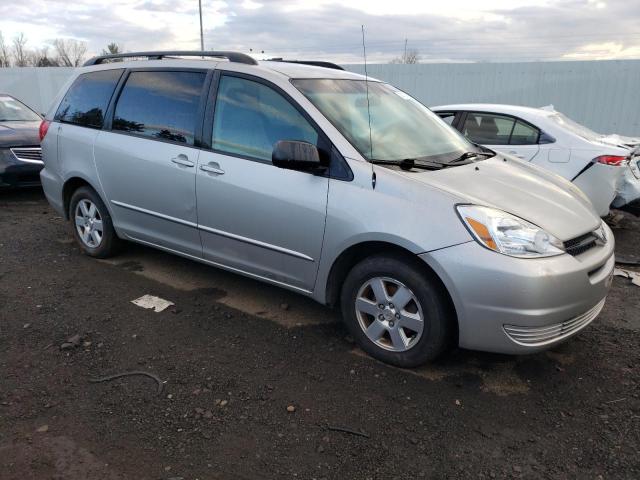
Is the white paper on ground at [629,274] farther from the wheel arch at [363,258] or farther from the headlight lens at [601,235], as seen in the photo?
the wheel arch at [363,258]

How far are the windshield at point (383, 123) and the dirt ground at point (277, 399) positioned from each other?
1358mm

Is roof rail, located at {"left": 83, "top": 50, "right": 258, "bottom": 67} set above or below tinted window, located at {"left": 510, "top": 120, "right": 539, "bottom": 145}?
above

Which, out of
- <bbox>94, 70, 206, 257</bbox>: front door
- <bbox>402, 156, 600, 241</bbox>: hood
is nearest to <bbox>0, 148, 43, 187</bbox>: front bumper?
<bbox>94, 70, 206, 257</bbox>: front door

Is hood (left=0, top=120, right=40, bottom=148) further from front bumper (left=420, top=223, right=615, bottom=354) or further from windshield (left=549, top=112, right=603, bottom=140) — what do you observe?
windshield (left=549, top=112, right=603, bottom=140)

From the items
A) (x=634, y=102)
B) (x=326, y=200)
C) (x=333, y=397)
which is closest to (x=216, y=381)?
(x=333, y=397)

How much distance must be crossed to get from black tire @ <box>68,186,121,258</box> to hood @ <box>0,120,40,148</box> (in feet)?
10.3

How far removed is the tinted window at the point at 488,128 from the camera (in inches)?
255

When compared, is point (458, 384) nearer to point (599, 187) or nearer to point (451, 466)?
point (451, 466)

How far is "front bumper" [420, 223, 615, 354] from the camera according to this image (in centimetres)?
276

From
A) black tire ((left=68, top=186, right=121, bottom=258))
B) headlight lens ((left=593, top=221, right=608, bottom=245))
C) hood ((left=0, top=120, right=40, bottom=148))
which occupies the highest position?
hood ((left=0, top=120, right=40, bottom=148))

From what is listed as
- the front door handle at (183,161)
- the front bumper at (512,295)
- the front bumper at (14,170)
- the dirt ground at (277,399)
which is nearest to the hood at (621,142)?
the dirt ground at (277,399)

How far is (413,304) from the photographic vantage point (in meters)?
3.11

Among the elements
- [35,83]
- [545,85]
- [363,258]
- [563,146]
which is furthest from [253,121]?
[35,83]

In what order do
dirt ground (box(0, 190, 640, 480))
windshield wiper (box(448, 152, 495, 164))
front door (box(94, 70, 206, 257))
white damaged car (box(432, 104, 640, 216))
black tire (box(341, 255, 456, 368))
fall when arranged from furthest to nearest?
white damaged car (box(432, 104, 640, 216)) → front door (box(94, 70, 206, 257)) → windshield wiper (box(448, 152, 495, 164)) → black tire (box(341, 255, 456, 368)) → dirt ground (box(0, 190, 640, 480))
